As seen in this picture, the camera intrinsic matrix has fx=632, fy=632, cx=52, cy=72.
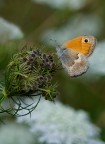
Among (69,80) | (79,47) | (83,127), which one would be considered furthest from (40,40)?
(79,47)

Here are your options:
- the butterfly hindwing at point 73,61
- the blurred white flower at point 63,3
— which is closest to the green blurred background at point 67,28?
the blurred white flower at point 63,3

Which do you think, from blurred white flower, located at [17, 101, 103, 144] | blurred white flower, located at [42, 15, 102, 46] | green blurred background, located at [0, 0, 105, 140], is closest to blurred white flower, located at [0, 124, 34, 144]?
blurred white flower, located at [17, 101, 103, 144]

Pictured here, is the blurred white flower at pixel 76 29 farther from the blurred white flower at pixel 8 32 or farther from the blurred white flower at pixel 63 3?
the blurred white flower at pixel 8 32

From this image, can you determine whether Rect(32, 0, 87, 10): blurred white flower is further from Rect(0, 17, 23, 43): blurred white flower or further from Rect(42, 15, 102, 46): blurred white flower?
Rect(0, 17, 23, 43): blurred white flower

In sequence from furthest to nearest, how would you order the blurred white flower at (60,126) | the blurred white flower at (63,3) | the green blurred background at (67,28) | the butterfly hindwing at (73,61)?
the blurred white flower at (63,3) < the green blurred background at (67,28) < the blurred white flower at (60,126) < the butterfly hindwing at (73,61)

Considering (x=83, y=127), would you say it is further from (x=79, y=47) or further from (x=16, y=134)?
(x=79, y=47)

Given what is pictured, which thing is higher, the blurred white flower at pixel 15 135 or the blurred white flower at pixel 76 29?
the blurred white flower at pixel 76 29

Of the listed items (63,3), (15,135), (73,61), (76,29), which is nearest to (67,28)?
(76,29)
